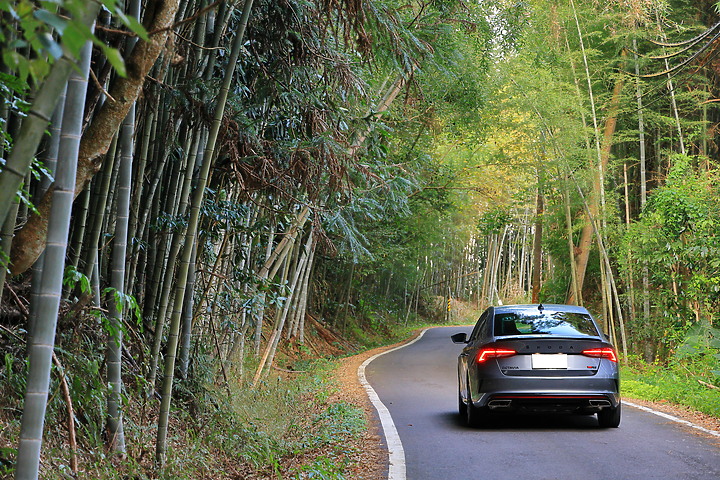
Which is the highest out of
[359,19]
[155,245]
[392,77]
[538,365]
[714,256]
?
[392,77]

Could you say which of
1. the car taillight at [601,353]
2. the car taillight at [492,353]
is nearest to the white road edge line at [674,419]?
the car taillight at [601,353]

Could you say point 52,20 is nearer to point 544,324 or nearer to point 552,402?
point 552,402

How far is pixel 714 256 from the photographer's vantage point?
13.1m

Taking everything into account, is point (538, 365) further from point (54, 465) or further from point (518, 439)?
point (54, 465)

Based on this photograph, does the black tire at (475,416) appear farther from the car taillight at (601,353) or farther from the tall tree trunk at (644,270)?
the tall tree trunk at (644,270)

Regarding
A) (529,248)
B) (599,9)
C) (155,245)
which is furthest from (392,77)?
(529,248)

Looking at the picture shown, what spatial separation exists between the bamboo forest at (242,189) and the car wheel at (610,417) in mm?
2612

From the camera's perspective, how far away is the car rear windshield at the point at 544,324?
803 cm

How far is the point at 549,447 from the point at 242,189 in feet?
12.0

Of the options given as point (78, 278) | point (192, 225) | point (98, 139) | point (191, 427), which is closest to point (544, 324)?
point (191, 427)

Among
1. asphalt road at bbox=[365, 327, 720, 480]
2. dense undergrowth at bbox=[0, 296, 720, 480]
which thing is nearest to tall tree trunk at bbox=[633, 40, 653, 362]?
dense undergrowth at bbox=[0, 296, 720, 480]

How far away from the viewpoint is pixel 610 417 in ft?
26.6

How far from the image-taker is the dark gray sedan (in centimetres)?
770

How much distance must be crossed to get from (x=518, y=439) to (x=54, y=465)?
472 cm
